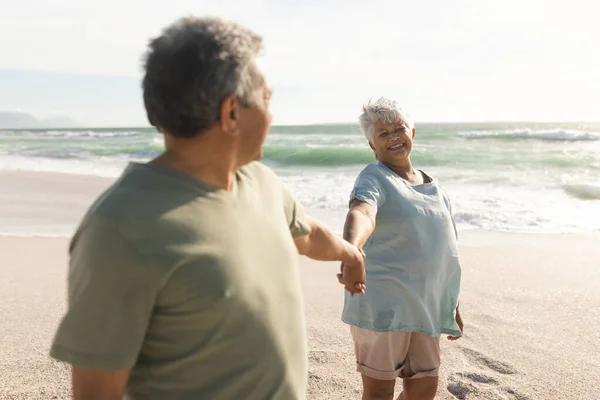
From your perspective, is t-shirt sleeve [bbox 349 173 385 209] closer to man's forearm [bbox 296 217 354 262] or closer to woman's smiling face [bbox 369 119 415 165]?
woman's smiling face [bbox 369 119 415 165]

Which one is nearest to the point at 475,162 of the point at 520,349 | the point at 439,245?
the point at 520,349

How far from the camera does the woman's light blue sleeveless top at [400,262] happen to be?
2779 mm

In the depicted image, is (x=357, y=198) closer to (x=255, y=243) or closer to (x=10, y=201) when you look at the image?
(x=255, y=243)

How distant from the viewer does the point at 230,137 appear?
1.54m

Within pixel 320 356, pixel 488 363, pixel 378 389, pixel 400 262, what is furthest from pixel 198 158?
pixel 488 363

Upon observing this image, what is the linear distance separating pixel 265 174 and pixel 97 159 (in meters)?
22.8

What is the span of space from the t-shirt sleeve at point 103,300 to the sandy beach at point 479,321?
2.52 m

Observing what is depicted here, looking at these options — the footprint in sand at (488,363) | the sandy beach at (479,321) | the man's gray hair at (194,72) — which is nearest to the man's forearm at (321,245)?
the man's gray hair at (194,72)

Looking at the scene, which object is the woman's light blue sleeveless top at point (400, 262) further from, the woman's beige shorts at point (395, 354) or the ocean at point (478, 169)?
the ocean at point (478, 169)

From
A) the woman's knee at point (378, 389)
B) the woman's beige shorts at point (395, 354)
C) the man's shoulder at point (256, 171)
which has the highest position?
the man's shoulder at point (256, 171)

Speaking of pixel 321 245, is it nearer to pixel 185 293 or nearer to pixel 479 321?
pixel 185 293

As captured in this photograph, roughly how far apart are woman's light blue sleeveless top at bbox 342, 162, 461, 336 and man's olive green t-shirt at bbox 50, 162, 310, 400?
1141mm

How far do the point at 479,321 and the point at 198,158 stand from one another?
12.9ft

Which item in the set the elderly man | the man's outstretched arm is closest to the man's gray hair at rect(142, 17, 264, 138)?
the elderly man
